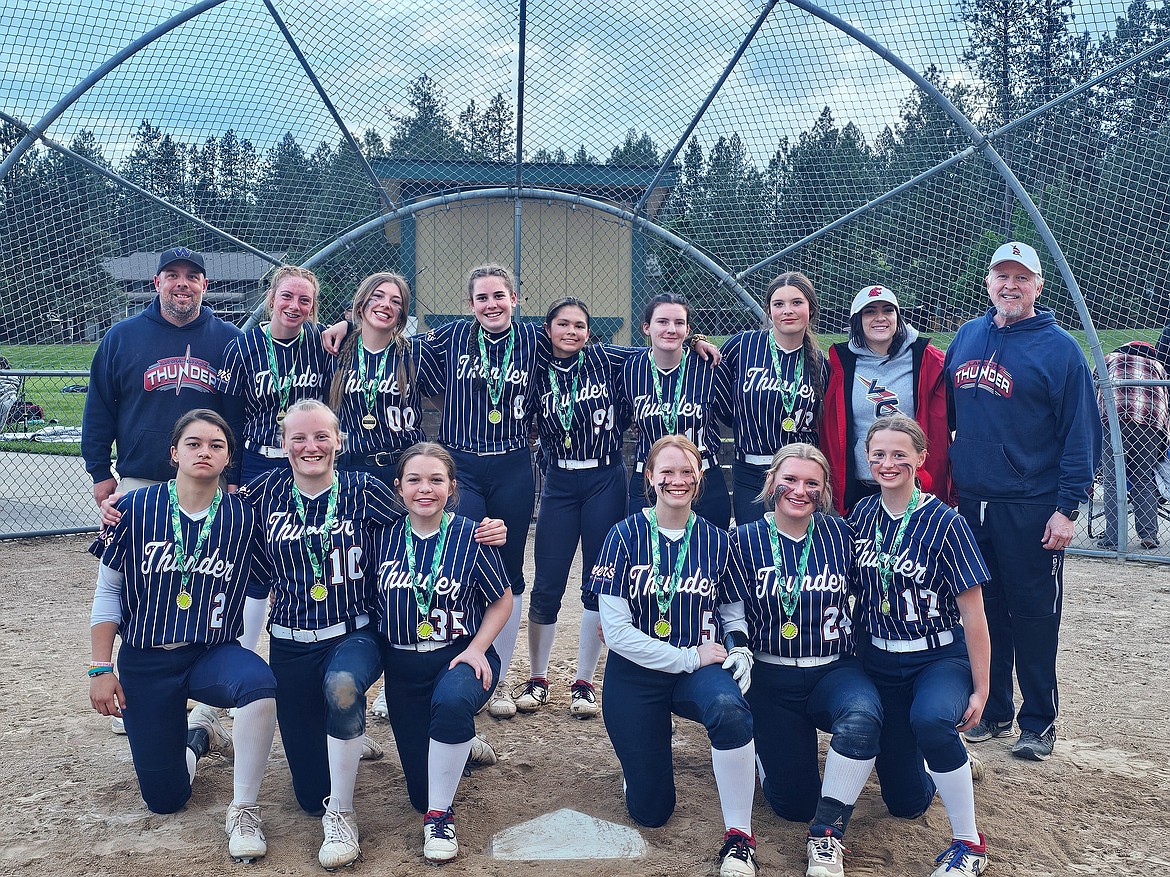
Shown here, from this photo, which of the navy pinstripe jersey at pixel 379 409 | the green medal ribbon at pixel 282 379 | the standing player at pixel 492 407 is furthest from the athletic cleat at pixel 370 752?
the green medal ribbon at pixel 282 379

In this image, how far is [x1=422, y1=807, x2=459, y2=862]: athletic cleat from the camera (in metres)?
2.85

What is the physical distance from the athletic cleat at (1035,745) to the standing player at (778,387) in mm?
1285

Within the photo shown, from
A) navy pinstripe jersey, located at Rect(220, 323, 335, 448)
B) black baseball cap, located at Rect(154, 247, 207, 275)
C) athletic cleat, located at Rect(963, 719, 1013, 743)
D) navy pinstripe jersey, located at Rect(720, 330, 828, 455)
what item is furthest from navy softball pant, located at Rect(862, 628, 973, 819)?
black baseball cap, located at Rect(154, 247, 207, 275)

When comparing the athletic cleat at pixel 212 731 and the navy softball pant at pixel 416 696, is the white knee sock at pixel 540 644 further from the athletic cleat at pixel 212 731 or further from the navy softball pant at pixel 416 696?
the athletic cleat at pixel 212 731

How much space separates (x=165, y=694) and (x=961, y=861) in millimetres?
2380

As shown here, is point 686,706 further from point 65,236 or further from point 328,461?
point 65,236

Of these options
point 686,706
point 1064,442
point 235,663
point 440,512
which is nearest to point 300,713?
point 235,663

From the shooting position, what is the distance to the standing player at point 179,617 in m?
3.03

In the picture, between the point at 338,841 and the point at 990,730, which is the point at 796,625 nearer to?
the point at 990,730

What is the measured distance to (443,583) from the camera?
10.4 ft

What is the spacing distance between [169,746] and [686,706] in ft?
5.27

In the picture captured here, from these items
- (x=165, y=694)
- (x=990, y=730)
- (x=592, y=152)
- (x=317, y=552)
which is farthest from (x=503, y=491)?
(x=592, y=152)

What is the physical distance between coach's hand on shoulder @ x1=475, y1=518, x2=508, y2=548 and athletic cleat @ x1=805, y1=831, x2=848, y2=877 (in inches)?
52.0

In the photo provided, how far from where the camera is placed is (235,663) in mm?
3074
